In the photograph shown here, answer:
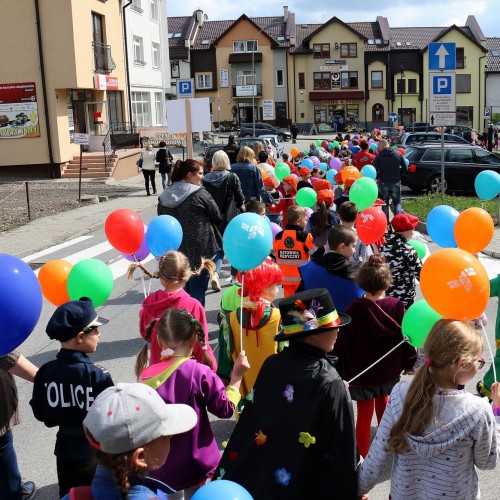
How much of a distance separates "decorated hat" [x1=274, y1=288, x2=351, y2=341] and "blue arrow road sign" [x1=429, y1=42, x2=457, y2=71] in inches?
433

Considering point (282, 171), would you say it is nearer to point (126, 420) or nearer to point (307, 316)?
point (307, 316)

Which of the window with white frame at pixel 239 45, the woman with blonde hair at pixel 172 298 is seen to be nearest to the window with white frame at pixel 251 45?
the window with white frame at pixel 239 45

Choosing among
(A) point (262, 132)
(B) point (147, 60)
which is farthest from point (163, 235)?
(A) point (262, 132)

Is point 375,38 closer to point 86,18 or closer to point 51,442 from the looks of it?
point 86,18

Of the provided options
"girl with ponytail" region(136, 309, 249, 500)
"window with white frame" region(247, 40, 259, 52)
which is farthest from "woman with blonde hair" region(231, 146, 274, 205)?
Answer: "window with white frame" region(247, 40, 259, 52)

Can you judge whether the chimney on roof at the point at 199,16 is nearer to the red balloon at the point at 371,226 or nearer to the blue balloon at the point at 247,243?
the red balloon at the point at 371,226

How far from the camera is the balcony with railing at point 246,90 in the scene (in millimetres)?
67319

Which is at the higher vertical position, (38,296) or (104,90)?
(104,90)

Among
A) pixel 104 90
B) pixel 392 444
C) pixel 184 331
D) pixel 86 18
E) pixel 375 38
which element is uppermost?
pixel 375 38

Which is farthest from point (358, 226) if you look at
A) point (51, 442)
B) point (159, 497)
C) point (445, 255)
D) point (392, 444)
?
point (159, 497)

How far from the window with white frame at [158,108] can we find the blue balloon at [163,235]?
38.2 metres

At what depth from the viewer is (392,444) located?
9.29ft

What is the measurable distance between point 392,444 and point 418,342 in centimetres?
142

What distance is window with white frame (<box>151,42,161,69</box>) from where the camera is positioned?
4341 centimetres
